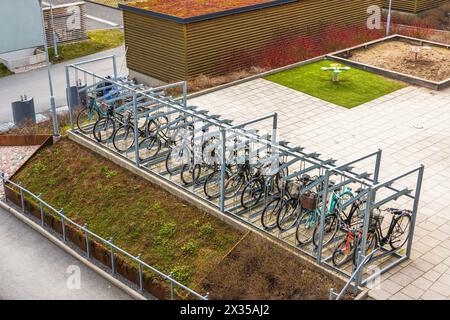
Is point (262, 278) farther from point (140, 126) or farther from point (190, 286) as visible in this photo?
point (140, 126)

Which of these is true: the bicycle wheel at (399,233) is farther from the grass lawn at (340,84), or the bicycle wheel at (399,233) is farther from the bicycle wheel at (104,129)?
the bicycle wheel at (104,129)

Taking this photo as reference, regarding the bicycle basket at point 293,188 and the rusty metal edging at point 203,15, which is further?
the rusty metal edging at point 203,15

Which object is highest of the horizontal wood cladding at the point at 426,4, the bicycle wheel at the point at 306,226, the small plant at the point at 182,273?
the horizontal wood cladding at the point at 426,4

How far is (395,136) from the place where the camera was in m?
19.0

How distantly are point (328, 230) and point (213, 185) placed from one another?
339cm

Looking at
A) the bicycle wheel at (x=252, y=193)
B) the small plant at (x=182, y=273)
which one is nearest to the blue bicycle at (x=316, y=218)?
the bicycle wheel at (x=252, y=193)

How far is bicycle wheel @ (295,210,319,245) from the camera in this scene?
44.4 feet

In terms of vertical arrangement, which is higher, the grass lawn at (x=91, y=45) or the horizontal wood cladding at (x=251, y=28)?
the horizontal wood cladding at (x=251, y=28)

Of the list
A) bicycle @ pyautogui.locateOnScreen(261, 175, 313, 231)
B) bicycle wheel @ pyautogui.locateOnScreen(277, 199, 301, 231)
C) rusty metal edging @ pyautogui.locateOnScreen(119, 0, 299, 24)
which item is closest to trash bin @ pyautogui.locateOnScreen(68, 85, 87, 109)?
rusty metal edging @ pyautogui.locateOnScreen(119, 0, 299, 24)

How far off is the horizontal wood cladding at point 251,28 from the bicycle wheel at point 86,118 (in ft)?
17.3

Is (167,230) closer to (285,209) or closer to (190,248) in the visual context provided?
(190,248)

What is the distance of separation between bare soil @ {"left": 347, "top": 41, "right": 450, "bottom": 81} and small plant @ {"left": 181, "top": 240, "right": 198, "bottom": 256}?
13324mm

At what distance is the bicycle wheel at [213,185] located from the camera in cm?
1525

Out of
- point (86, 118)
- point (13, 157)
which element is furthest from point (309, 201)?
point (13, 157)
